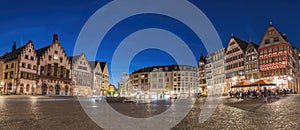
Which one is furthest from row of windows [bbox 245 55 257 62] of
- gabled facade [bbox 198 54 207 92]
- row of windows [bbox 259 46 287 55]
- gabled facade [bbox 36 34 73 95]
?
gabled facade [bbox 36 34 73 95]

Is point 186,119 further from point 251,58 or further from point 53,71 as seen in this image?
point 53,71

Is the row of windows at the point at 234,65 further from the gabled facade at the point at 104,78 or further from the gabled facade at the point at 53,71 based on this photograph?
the gabled facade at the point at 104,78

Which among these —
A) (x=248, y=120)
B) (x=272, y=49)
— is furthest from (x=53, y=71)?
(x=248, y=120)

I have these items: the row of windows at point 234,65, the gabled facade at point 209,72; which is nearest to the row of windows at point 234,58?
the row of windows at point 234,65

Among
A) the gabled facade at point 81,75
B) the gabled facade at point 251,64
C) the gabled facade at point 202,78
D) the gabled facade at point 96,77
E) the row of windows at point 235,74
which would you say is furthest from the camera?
the gabled facade at point 202,78

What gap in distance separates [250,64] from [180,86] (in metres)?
59.6

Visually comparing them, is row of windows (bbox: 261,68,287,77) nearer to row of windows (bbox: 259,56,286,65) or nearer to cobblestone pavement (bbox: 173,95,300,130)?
row of windows (bbox: 259,56,286,65)

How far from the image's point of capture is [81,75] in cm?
8062

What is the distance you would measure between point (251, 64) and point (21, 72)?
5977 cm

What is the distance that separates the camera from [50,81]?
215 feet

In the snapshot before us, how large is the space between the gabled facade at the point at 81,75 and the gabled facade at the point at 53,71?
415 cm

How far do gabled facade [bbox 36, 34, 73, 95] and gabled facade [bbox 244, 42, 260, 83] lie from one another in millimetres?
52949

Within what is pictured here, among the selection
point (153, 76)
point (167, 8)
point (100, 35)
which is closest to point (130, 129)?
point (100, 35)

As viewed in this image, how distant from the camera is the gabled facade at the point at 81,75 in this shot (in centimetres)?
7794
